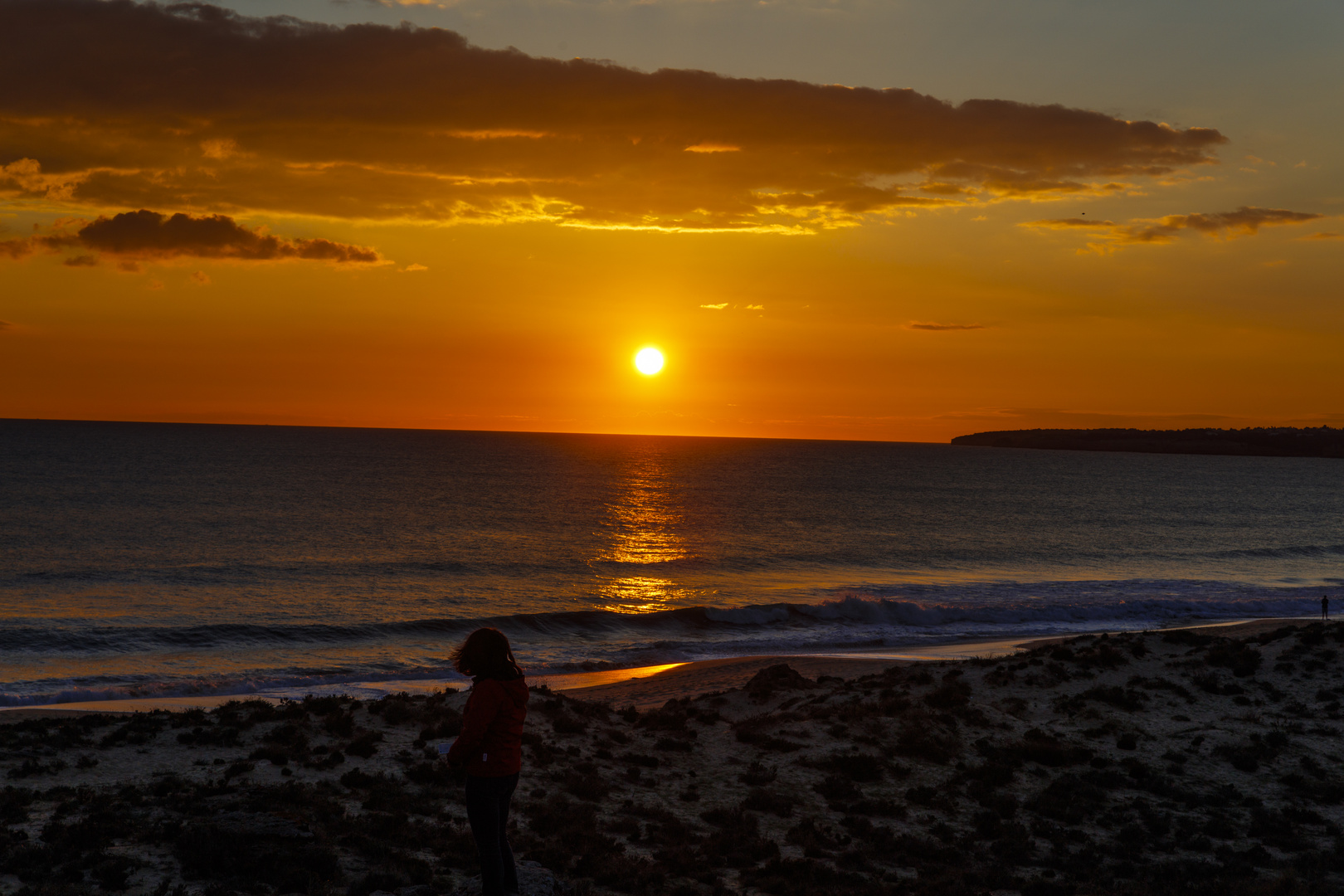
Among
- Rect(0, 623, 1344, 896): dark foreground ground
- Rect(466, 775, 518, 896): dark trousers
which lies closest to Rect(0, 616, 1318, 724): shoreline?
Rect(0, 623, 1344, 896): dark foreground ground

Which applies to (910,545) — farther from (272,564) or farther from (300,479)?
(300,479)

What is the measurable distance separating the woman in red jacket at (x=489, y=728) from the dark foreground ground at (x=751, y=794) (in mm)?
1879

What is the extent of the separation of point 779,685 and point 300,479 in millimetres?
109781

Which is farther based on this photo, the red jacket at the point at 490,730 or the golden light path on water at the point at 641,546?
the golden light path on water at the point at 641,546

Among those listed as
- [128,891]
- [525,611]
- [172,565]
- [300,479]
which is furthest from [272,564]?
[300,479]

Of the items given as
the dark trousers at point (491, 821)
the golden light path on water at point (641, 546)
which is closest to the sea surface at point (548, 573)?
the golden light path on water at point (641, 546)

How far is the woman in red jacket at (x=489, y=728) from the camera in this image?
7605 millimetres

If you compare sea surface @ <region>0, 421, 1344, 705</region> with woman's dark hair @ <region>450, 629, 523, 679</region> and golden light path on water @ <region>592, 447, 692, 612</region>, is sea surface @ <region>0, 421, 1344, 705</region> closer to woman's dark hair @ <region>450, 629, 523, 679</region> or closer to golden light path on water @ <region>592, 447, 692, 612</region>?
A: golden light path on water @ <region>592, 447, 692, 612</region>

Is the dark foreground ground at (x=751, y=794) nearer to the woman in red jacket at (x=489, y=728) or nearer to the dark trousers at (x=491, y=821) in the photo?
the dark trousers at (x=491, y=821)

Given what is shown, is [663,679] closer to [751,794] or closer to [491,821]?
[751,794]

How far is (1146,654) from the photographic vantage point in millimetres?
22719

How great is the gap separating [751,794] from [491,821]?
7.04 meters

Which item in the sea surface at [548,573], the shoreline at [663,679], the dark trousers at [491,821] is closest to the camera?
the dark trousers at [491,821]

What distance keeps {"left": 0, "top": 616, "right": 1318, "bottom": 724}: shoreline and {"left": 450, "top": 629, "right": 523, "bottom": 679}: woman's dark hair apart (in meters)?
15.5
